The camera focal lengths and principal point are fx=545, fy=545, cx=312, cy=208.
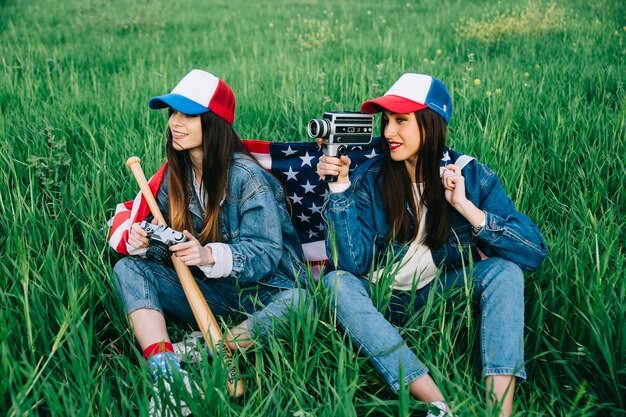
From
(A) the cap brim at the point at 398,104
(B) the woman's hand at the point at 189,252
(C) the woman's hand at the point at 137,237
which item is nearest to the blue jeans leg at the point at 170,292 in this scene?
(C) the woman's hand at the point at 137,237

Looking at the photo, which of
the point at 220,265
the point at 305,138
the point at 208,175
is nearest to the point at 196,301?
the point at 220,265

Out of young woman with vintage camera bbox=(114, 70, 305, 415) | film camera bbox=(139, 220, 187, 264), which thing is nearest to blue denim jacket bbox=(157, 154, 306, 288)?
young woman with vintage camera bbox=(114, 70, 305, 415)

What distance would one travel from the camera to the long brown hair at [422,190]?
1977mm

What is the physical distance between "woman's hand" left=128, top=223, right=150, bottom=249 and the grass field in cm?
18

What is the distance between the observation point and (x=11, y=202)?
2.27 metres

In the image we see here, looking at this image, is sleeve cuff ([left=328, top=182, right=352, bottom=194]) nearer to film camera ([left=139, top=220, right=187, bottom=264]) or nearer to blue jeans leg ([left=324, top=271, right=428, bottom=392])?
blue jeans leg ([left=324, top=271, right=428, bottom=392])

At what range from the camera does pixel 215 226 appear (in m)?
2.09

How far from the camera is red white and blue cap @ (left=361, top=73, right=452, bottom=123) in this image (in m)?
1.92

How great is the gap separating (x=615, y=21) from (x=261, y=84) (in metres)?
4.06

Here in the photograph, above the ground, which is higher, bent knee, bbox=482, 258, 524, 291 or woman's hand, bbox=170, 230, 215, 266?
woman's hand, bbox=170, 230, 215, 266

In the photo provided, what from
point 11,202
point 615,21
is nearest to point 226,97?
point 11,202

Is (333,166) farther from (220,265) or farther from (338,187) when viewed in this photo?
(220,265)

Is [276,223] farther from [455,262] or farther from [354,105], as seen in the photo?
[354,105]

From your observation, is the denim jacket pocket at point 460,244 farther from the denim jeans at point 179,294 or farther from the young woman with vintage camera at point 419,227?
the denim jeans at point 179,294
